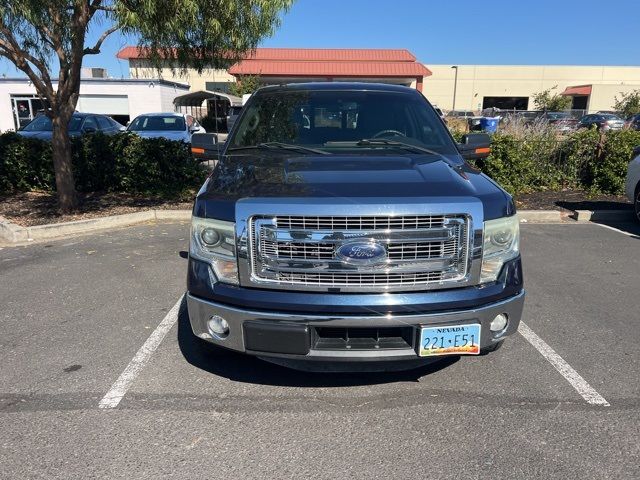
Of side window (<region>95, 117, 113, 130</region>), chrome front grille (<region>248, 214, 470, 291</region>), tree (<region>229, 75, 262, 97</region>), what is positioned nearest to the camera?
chrome front grille (<region>248, 214, 470, 291</region>)

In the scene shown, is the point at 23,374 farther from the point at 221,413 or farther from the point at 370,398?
the point at 370,398

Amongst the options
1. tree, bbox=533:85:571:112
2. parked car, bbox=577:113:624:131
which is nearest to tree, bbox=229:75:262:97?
parked car, bbox=577:113:624:131

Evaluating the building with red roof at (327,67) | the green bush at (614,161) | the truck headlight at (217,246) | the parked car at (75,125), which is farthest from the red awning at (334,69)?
the truck headlight at (217,246)

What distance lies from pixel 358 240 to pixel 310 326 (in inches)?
20.8

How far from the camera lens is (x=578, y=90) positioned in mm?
58156

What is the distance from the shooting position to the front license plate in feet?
9.01

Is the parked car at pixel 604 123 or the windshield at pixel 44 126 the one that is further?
the windshield at pixel 44 126

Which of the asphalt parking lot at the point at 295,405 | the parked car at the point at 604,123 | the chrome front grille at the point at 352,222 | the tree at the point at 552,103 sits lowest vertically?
the asphalt parking lot at the point at 295,405

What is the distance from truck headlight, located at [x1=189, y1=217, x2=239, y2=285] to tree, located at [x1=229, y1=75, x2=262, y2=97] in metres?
31.8

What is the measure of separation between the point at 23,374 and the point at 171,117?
13072 mm

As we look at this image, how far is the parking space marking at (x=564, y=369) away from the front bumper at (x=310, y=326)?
0.89 m

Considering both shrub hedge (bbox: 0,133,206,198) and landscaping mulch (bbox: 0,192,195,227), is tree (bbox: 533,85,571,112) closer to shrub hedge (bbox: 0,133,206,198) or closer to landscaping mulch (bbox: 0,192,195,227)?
shrub hedge (bbox: 0,133,206,198)

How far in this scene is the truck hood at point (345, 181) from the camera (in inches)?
110

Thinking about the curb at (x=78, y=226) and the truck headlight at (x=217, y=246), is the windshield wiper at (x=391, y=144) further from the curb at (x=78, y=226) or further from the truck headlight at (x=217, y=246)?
the curb at (x=78, y=226)
